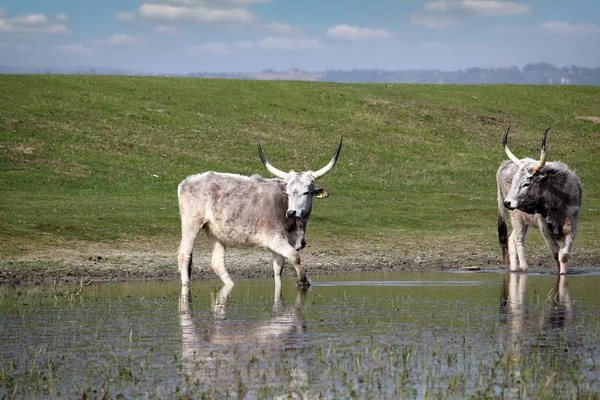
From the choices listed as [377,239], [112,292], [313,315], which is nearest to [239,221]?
[112,292]

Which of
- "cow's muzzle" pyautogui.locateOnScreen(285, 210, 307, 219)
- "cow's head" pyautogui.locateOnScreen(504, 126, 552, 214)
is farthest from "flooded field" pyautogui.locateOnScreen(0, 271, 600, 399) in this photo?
"cow's head" pyautogui.locateOnScreen(504, 126, 552, 214)

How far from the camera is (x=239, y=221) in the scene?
17.9m

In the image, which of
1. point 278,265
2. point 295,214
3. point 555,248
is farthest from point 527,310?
point 555,248

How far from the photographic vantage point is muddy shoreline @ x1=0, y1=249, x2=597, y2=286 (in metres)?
19.5

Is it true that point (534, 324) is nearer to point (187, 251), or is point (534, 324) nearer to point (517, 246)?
point (187, 251)

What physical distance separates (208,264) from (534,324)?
9634 millimetres

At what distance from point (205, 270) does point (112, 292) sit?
3641 mm

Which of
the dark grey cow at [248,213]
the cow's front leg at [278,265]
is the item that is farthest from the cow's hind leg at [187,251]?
the cow's front leg at [278,265]

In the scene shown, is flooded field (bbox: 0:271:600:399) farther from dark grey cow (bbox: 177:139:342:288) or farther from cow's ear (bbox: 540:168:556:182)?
cow's ear (bbox: 540:168:556:182)

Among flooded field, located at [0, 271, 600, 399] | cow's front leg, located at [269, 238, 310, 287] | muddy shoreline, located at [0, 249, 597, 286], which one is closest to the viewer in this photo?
flooded field, located at [0, 271, 600, 399]

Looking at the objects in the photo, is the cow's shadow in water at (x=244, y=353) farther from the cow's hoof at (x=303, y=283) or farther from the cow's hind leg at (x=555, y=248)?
the cow's hind leg at (x=555, y=248)

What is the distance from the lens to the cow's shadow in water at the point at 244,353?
9508 mm

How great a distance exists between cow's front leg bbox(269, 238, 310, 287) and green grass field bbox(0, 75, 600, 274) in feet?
18.8

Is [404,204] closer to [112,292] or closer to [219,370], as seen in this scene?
[112,292]
